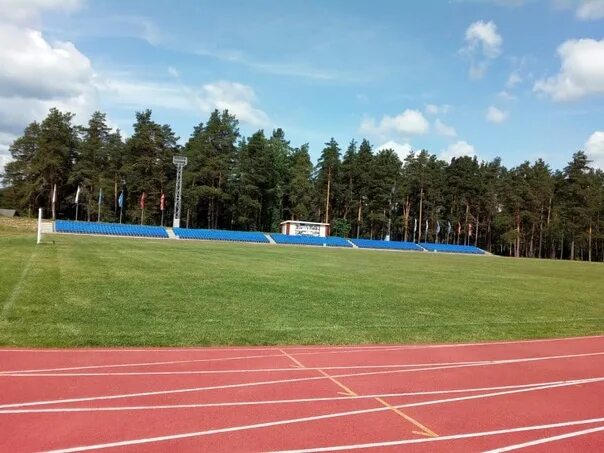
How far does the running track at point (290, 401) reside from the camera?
5.42 metres

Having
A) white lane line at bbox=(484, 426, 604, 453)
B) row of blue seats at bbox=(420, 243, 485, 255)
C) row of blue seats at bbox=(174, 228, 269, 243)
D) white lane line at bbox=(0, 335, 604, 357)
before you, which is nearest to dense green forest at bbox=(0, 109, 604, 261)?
row of blue seats at bbox=(420, 243, 485, 255)

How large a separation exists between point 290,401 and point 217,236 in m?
65.5

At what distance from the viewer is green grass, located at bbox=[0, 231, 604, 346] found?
1103 centimetres

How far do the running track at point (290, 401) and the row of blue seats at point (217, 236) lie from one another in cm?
6016

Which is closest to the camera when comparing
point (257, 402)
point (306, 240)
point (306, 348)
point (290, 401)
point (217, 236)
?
point (257, 402)

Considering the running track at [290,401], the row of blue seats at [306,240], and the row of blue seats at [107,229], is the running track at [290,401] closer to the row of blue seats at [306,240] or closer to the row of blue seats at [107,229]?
the row of blue seats at [107,229]

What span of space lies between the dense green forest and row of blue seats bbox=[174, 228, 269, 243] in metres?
14.3

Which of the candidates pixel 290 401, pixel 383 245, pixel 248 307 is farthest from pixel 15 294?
pixel 383 245

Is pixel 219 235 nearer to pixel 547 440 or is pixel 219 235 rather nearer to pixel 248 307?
pixel 248 307

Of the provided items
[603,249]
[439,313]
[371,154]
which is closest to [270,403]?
[439,313]

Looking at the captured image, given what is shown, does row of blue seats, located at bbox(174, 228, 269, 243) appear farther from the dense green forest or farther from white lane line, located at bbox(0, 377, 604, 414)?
white lane line, located at bbox(0, 377, 604, 414)

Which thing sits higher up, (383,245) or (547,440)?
(547,440)

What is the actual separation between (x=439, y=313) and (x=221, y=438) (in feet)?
38.0

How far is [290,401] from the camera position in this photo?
6734mm
